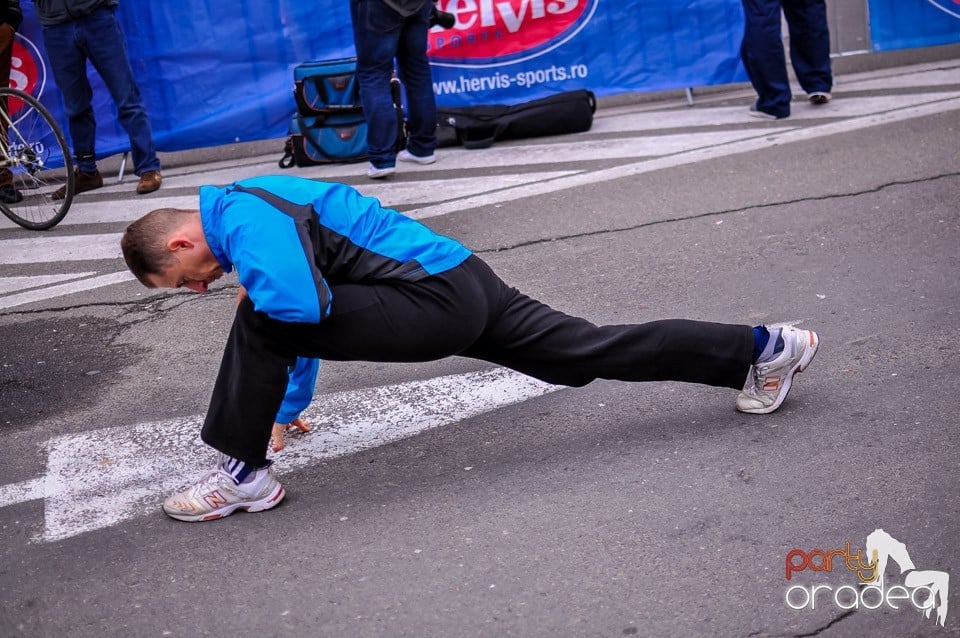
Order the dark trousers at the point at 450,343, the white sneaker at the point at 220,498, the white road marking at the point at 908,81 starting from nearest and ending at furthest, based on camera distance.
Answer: the dark trousers at the point at 450,343, the white sneaker at the point at 220,498, the white road marking at the point at 908,81

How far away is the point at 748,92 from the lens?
30.9ft

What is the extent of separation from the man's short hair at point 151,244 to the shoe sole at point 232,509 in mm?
772

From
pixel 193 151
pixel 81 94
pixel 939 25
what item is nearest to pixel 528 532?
pixel 81 94

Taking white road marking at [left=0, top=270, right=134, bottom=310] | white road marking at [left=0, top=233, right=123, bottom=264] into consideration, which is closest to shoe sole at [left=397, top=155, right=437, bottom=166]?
white road marking at [left=0, top=233, right=123, bottom=264]

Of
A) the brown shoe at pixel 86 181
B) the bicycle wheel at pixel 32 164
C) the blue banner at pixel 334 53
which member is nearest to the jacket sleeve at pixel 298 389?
the bicycle wheel at pixel 32 164

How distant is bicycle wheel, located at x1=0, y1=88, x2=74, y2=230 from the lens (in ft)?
23.0

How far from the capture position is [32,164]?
7242 mm

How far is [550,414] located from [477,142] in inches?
184

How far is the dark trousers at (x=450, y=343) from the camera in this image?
324 centimetres

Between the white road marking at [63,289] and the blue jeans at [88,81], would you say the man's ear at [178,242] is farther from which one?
the blue jeans at [88,81]

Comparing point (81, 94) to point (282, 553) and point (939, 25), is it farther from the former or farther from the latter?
point (939, 25)

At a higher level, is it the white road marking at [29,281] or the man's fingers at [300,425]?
the white road marking at [29,281]

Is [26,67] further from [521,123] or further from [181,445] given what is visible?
[181,445]

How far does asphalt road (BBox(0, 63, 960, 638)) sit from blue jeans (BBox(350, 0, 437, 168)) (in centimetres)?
140
